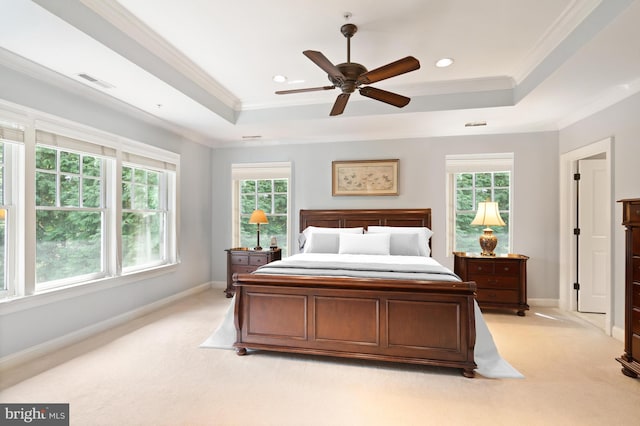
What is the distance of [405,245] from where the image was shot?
4129mm

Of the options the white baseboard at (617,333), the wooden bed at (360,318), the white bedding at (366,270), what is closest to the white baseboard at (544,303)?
the white baseboard at (617,333)

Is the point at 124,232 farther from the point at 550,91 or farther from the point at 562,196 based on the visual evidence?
the point at 562,196

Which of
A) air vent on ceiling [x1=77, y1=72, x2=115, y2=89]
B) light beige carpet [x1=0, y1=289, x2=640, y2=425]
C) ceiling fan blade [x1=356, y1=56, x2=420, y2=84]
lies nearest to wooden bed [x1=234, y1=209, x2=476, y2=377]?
light beige carpet [x1=0, y1=289, x2=640, y2=425]

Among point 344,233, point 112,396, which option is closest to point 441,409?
point 112,396

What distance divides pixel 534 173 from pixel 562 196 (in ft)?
1.52

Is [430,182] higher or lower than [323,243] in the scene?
higher

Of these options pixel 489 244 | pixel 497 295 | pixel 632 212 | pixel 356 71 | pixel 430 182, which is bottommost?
pixel 497 295

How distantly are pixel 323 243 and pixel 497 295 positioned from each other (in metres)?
2.37

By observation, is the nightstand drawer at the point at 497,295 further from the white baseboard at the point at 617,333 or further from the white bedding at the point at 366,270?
the white bedding at the point at 366,270

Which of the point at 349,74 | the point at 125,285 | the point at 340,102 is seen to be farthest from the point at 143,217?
the point at 349,74

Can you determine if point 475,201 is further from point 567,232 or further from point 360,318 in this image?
point 360,318

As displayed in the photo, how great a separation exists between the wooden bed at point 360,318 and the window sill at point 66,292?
166 cm

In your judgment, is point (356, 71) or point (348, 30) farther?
point (348, 30)

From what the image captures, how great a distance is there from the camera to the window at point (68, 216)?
3.00 metres
